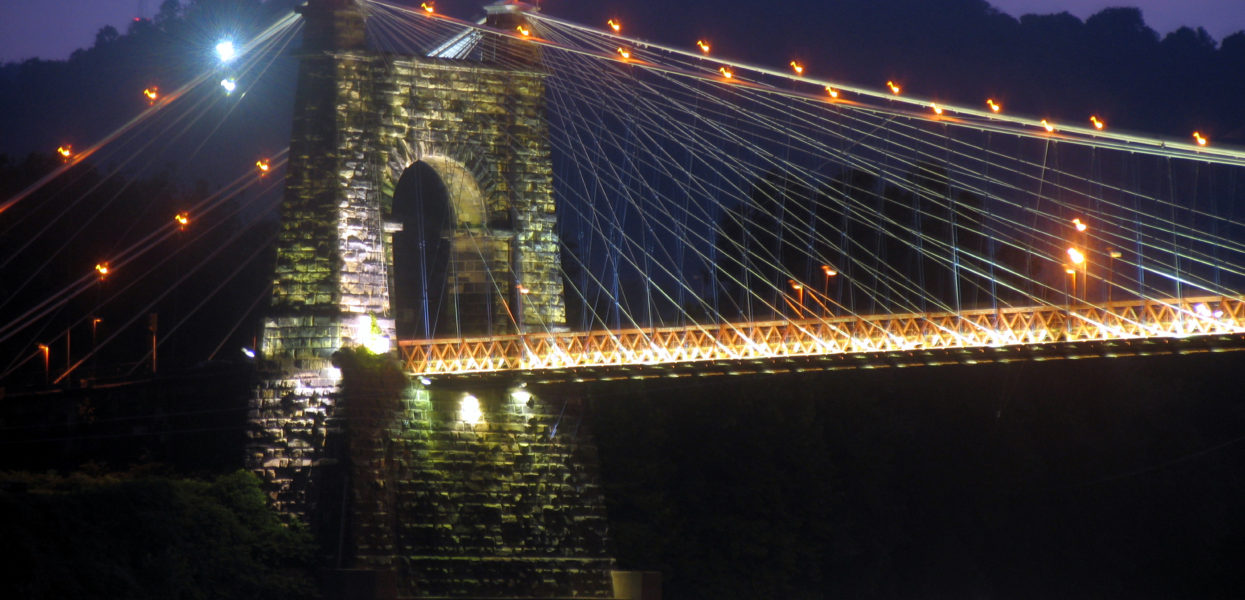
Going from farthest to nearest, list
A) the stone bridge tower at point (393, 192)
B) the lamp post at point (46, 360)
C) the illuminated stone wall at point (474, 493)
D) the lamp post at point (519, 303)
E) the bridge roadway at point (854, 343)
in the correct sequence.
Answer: the lamp post at point (46, 360) → the lamp post at point (519, 303) → the stone bridge tower at point (393, 192) → the illuminated stone wall at point (474, 493) → the bridge roadway at point (854, 343)

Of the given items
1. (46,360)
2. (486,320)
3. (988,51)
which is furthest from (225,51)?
(988,51)

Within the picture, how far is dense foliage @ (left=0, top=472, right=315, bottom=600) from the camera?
963 inches

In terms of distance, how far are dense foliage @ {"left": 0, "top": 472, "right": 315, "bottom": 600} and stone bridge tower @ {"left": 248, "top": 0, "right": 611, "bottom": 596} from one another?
0.83 meters

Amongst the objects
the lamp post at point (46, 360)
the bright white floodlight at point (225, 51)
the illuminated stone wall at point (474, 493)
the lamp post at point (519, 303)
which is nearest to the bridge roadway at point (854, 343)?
the illuminated stone wall at point (474, 493)

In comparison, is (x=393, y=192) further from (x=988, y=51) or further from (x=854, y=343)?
(x=988, y=51)

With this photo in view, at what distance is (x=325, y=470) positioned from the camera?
93.9 ft

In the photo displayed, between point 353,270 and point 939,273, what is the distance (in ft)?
74.6

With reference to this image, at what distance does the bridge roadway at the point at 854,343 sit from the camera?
83.5 ft

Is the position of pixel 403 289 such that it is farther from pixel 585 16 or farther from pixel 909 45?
pixel 909 45

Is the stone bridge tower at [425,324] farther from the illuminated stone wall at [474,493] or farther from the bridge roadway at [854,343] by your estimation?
the bridge roadway at [854,343]

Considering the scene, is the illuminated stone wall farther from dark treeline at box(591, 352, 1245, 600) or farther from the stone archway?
dark treeline at box(591, 352, 1245, 600)

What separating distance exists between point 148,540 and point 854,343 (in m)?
11.6

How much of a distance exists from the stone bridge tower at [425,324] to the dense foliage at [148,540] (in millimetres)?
833

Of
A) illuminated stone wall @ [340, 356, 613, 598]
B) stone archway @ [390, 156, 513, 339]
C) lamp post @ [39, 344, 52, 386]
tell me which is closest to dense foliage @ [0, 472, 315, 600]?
illuminated stone wall @ [340, 356, 613, 598]
